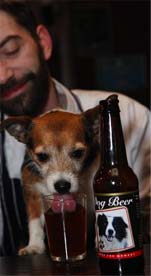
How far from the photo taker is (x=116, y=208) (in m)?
0.69

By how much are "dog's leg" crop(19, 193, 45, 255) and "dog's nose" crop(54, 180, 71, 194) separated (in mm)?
96

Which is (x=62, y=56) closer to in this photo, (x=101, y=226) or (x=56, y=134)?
(x=56, y=134)

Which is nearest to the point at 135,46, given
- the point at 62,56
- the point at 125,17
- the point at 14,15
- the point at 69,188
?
the point at 125,17

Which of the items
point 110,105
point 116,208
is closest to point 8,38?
point 110,105

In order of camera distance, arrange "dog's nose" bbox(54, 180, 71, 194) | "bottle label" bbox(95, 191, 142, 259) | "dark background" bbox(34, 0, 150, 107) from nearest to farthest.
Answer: "bottle label" bbox(95, 191, 142, 259) < "dog's nose" bbox(54, 180, 71, 194) < "dark background" bbox(34, 0, 150, 107)

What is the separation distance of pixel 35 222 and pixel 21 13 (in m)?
0.40

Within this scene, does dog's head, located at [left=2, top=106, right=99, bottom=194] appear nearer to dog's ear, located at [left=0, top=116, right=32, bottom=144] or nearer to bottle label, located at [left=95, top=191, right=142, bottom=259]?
dog's ear, located at [left=0, top=116, right=32, bottom=144]

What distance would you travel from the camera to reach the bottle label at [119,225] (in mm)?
688

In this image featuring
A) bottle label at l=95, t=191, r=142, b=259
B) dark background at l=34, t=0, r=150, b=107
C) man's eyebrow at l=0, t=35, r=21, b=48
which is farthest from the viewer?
dark background at l=34, t=0, r=150, b=107

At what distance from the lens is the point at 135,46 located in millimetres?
1128

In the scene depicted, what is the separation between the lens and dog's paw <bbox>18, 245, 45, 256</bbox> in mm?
862

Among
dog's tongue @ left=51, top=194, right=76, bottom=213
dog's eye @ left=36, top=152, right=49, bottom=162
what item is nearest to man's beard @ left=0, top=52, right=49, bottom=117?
dog's eye @ left=36, top=152, right=49, bottom=162

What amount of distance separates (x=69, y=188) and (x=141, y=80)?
399mm

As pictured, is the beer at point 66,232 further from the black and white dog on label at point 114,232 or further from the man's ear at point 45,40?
the man's ear at point 45,40
